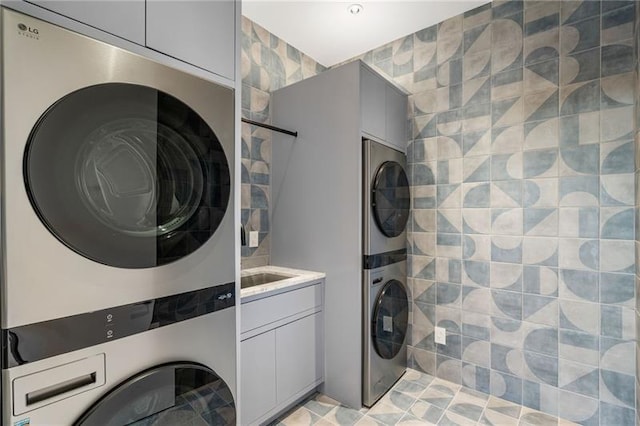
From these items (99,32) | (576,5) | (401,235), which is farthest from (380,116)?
(99,32)

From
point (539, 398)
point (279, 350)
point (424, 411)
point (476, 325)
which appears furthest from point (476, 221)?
point (279, 350)

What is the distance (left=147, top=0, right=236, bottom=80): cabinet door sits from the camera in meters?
1.08

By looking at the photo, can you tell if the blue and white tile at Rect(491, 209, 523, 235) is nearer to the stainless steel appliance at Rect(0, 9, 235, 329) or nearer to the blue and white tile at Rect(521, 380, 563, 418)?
the blue and white tile at Rect(521, 380, 563, 418)

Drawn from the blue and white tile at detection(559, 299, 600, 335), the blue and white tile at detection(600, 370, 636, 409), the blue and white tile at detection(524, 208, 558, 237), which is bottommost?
the blue and white tile at detection(600, 370, 636, 409)

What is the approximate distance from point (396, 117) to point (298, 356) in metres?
1.91

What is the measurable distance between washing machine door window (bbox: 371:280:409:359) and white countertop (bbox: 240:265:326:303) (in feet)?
1.56

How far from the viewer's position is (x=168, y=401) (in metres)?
1.09

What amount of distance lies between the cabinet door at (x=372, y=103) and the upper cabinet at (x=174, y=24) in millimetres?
1006

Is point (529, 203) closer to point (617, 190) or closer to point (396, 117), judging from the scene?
point (617, 190)

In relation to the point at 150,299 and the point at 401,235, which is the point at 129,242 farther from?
the point at 401,235

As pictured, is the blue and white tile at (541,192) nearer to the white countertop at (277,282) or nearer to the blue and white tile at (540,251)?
the blue and white tile at (540,251)

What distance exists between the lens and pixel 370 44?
276 cm

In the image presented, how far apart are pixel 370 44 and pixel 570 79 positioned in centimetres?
154

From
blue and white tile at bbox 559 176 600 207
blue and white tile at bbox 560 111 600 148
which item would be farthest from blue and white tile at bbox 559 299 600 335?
blue and white tile at bbox 560 111 600 148
